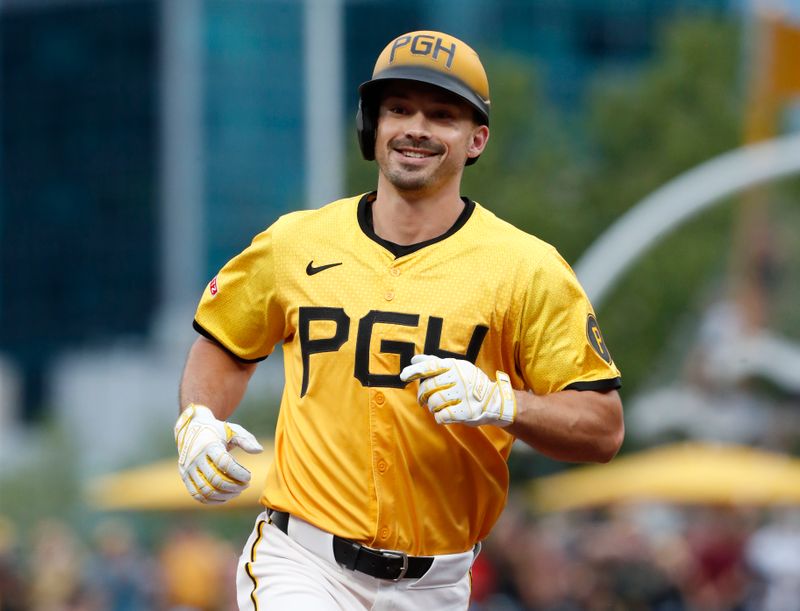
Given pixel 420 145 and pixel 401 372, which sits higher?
pixel 420 145

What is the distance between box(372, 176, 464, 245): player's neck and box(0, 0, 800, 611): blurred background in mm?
7307

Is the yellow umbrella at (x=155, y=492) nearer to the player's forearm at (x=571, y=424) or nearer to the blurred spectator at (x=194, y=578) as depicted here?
the blurred spectator at (x=194, y=578)

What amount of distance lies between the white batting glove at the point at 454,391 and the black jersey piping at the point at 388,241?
0.61 meters

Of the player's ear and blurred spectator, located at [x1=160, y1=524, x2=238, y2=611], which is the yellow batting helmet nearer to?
the player's ear

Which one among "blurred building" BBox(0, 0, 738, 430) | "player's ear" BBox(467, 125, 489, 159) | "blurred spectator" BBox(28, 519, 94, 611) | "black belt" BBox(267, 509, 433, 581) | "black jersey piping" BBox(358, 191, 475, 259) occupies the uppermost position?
"player's ear" BBox(467, 125, 489, 159)

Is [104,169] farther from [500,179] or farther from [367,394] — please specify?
[367,394]

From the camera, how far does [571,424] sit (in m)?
5.89

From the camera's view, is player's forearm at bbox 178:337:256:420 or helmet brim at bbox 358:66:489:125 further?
player's forearm at bbox 178:337:256:420

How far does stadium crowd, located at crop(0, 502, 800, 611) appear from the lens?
44.3ft

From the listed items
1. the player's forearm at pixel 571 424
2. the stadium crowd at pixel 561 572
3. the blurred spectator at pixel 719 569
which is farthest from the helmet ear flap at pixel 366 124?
the blurred spectator at pixel 719 569

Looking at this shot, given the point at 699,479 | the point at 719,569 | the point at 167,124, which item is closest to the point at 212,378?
the point at 719,569

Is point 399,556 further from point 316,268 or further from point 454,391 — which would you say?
point 316,268

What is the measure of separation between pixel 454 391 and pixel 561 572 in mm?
9500

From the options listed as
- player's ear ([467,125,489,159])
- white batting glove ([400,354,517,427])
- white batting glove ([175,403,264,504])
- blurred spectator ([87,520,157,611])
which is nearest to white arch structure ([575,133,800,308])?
blurred spectator ([87,520,157,611])
